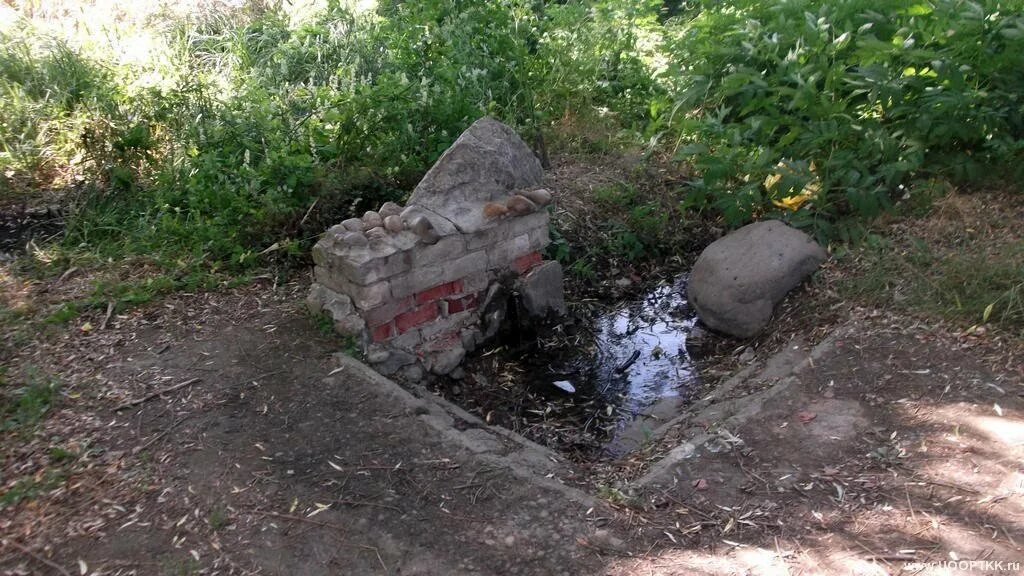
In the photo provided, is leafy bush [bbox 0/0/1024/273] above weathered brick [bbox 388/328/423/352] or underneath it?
above

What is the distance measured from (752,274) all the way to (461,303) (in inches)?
60.7

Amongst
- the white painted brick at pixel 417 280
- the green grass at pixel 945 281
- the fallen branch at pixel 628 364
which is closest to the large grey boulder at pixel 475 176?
the white painted brick at pixel 417 280

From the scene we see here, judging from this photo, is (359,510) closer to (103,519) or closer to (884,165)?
(103,519)

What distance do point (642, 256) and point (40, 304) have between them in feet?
11.3

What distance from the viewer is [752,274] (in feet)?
13.3

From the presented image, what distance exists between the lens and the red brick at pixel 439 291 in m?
3.81

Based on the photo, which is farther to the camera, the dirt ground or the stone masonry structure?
the stone masonry structure

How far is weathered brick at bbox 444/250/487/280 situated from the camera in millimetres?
3854

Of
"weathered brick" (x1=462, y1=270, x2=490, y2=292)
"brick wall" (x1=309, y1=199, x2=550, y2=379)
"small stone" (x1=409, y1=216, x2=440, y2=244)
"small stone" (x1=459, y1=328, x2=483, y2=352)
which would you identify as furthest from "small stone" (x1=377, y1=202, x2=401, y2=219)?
"small stone" (x1=459, y1=328, x2=483, y2=352)

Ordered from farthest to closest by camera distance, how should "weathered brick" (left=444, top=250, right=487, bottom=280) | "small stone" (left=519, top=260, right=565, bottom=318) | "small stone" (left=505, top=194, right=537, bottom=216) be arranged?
"small stone" (left=519, top=260, right=565, bottom=318), "small stone" (left=505, top=194, right=537, bottom=216), "weathered brick" (left=444, top=250, right=487, bottom=280)

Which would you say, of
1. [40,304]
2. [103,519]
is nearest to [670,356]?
[103,519]

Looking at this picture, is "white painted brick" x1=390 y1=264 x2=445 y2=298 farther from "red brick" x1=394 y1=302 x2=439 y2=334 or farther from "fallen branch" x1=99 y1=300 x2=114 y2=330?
"fallen branch" x1=99 y1=300 x2=114 y2=330

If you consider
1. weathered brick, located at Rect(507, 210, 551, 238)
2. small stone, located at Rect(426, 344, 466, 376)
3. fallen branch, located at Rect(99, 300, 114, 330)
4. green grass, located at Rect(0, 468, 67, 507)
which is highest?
weathered brick, located at Rect(507, 210, 551, 238)

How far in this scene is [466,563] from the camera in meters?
2.39
